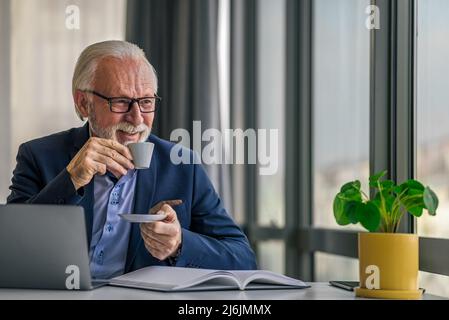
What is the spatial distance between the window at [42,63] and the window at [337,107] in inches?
54.0

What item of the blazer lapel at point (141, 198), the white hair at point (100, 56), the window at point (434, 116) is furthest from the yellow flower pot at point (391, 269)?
the white hair at point (100, 56)

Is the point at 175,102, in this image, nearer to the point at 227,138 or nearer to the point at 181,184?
the point at 227,138

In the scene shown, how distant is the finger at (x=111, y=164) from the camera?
7.33 ft

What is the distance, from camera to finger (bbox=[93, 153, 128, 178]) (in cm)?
223

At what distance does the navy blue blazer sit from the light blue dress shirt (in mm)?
30

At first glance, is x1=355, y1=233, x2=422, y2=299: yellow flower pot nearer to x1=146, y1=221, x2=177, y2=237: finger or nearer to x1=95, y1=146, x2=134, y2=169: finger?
x1=146, y1=221, x2=177, y2=237: finger

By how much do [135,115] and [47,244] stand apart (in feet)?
3.13

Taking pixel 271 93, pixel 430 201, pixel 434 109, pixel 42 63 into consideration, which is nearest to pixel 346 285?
pixel 430 201

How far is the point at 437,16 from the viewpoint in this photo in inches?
92.5

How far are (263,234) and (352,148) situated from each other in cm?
105

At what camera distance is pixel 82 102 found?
8.83 feet

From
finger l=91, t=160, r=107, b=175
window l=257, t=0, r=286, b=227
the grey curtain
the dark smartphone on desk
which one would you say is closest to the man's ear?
finger l=91, t=160, r=107, b=175

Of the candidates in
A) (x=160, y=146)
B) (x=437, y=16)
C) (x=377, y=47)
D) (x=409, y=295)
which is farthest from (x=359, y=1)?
(x=409, y=295)

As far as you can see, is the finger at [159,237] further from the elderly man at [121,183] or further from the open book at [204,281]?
the open book at [204,281]
